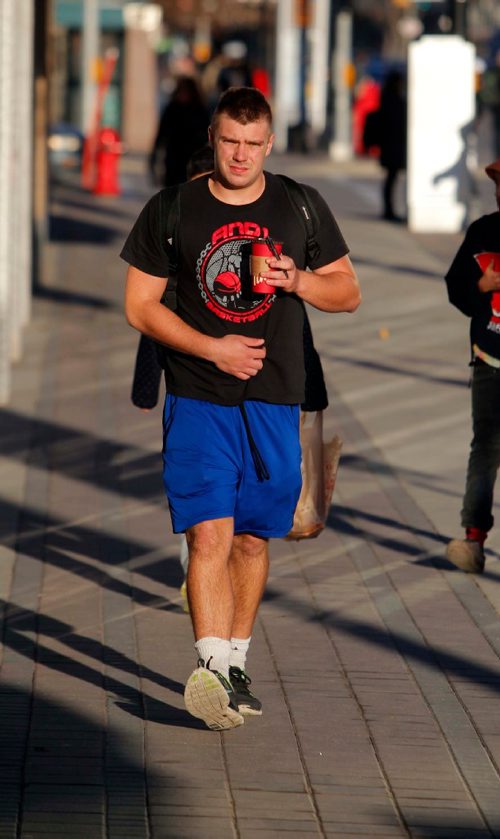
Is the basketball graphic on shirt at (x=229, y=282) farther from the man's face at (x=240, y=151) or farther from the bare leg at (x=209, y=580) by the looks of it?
the bare leg at (x=209, y=580)

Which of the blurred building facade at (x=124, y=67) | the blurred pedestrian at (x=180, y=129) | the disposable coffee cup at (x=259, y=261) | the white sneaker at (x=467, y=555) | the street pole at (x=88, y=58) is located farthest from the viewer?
the street pole at (x=88, y=58)

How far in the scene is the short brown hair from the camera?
17.6 feet

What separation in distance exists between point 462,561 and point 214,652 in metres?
2.26

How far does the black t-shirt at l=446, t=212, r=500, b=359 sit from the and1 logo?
1947mm

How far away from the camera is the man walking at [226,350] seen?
537 centimetres

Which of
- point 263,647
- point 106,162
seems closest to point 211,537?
point 263,647

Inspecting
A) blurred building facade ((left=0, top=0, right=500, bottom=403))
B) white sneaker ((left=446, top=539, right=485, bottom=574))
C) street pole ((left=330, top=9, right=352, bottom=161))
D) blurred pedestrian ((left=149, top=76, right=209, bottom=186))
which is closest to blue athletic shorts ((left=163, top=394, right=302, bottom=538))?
white sneaker ((left=446, top=539, right=485, bottom=574))

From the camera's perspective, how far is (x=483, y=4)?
392 feet

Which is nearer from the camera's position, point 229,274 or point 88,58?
point 229,274

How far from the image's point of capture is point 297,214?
18.0ft

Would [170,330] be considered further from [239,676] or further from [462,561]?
[462,561]

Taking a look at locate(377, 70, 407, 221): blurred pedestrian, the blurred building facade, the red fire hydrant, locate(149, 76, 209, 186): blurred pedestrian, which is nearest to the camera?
the blurred building facade

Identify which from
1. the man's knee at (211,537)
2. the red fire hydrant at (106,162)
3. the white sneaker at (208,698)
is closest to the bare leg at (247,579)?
the man's knee at (211,537)

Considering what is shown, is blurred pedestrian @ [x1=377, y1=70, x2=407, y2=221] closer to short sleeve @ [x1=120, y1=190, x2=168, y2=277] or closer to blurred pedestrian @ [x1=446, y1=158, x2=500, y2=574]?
blurred pedestrian @ [x1=446, y1=158, x2=500, y2=574]
